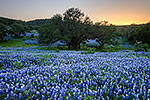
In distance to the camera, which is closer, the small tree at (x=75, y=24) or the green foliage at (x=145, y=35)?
the small tree at (x=75, y=24)

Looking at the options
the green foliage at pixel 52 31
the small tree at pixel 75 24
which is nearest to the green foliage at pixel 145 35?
the small tree at pixel 75 24

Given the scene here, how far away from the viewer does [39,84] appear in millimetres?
3830

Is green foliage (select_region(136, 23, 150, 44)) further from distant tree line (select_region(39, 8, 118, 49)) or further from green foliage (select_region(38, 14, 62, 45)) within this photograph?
green foliage (select_region(38, 14, 62, 45))

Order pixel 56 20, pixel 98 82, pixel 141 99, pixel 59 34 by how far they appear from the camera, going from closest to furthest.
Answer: pixel 141 99 → pixel 98 82 → pixel 59 34 → pixel 56 20

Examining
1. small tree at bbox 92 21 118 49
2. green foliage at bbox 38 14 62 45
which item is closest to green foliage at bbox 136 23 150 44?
small tree at bbox 92 21 118 49

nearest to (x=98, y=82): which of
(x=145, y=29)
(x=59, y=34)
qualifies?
(x=59, y=34)

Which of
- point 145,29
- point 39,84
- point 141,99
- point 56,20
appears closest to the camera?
point 141,99

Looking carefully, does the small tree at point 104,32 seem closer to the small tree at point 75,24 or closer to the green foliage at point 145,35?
the small tree at point 75,24

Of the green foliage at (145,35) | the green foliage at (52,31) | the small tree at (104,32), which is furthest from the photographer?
→ the green foliage at (145,35)

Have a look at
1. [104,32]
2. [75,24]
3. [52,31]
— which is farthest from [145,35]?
[52,31]

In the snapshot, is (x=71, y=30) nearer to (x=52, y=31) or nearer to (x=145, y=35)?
(x=52, y=31)

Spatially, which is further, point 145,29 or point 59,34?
point 145,29

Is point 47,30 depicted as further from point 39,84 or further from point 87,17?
point 39,84

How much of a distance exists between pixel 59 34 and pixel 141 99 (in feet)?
75.9
